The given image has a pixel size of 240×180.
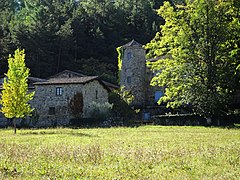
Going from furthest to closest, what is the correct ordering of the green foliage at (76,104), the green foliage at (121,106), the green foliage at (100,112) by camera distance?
the green foliage at (121,106) → the green foliage at (76,104) → the green foliage at (100,112)

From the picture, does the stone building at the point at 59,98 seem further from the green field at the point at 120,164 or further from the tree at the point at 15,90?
the green field at the point at 120,164

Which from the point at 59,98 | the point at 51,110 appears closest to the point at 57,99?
the point at 59,98

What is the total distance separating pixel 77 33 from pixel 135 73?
62.1 ft

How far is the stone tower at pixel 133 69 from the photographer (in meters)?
53.8

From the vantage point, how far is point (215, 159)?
12445 mm

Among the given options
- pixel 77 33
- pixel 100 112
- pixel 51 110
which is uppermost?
pixel 77 33

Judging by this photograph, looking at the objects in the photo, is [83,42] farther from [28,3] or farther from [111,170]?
[111,170]

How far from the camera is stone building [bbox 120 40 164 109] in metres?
53.8

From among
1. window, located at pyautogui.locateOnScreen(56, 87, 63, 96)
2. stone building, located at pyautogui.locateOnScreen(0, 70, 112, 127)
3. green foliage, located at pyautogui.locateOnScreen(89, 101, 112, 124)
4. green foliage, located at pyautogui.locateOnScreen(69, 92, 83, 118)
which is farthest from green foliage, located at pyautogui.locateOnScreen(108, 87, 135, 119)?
window, located at pyautogui.locateOnScreen(56, 87, 63, 96)

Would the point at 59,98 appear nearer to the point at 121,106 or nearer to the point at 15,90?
the point at 121,106

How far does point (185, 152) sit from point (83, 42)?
2203 inches

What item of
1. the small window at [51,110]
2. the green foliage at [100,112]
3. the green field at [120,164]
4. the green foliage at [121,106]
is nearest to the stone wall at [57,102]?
the small window at [51,110]

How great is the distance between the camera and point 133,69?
54250 millimetres

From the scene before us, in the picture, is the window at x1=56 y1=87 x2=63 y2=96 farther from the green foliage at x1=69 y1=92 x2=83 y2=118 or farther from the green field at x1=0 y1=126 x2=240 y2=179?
the green field at x1=0 y1=126 x2=240 y2=179
